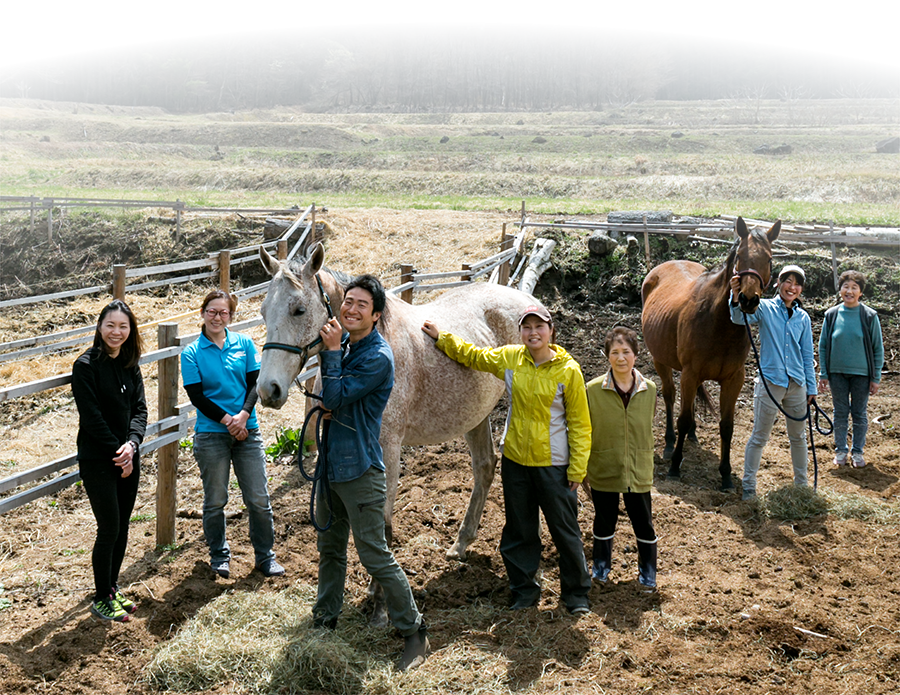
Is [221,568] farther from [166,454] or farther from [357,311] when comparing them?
[357,311]

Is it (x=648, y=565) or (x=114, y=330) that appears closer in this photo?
(x=114, y=330)

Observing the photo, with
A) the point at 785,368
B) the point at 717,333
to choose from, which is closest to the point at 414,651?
the point at 785,368

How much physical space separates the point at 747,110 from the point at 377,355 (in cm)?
9079

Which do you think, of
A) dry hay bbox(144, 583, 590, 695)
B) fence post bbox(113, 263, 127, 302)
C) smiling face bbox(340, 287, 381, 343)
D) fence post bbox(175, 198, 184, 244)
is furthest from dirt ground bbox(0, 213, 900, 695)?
fence post bbox(175, 198, 184, 244)

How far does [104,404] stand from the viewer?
12.8 ft

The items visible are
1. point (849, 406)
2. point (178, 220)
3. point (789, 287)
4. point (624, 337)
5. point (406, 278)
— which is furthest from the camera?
point (178, 220)

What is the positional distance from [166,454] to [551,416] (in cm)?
264

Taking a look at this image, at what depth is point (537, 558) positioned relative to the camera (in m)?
4.32

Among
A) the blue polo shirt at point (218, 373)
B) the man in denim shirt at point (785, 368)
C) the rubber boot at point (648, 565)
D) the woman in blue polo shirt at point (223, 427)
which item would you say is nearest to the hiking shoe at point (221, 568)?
the woman in blue polo shirt at point (223, 427)

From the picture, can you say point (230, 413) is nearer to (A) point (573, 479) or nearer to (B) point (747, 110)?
(A) point (573, 479)

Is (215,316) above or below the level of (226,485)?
above

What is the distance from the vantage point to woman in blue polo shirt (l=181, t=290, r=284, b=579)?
4438mm

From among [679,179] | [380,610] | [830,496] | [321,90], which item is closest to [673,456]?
[830,496]

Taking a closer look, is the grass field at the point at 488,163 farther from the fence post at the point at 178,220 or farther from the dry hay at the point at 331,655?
the dry hay at the point at 331,655
